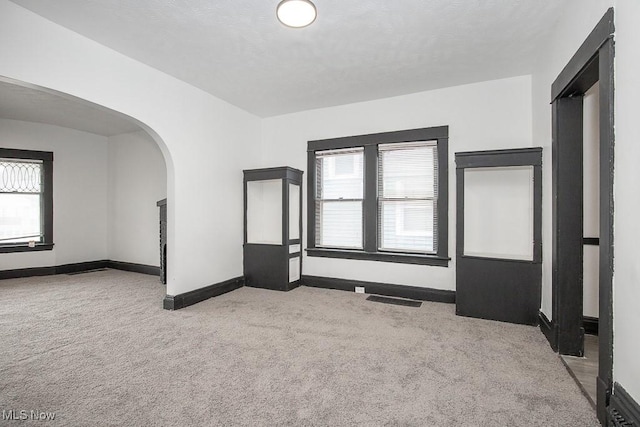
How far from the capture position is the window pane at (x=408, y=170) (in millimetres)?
4348

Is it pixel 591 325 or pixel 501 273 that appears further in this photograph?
pixel 501 273

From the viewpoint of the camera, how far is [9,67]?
8.07ft

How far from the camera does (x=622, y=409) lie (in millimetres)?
1601

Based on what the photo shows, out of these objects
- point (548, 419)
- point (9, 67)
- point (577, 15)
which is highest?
point (577, 15)

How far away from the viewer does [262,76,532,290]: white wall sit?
12.7 ft

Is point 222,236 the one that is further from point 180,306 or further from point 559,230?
point 559,230

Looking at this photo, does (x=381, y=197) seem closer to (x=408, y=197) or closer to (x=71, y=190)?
(x=408, y=197)

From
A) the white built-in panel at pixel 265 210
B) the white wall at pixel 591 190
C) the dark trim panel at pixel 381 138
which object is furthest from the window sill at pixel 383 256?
the dark trim panel at pixel 381 138

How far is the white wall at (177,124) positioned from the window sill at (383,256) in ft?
4.25

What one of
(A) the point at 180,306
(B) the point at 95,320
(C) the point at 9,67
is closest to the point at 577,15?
(C) the point at 9,67

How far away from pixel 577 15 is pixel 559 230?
63.0 inches

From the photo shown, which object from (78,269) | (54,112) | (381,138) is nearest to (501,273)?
(381,138)

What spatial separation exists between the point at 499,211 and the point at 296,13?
10.2 feet

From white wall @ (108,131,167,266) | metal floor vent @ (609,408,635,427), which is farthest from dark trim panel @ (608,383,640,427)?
white wall @ (108,131,167,266)
